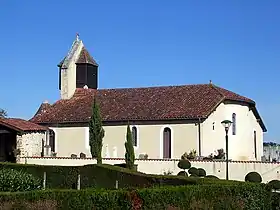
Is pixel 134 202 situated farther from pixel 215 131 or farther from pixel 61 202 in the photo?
pixel 215 131

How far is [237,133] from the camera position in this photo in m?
49.4

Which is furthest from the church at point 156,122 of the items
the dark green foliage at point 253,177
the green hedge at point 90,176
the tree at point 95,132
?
the green hedge at point 90,176

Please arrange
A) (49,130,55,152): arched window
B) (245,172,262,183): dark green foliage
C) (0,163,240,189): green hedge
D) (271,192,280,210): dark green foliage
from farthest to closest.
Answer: (49,130,55,152): arched window
(245,172,262,183): dark green foliage
(0,163,240,189): green hedge
(271,192,280,210): dark green foliage

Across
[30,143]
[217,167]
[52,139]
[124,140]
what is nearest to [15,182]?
[217,167]

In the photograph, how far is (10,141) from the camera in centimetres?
4638

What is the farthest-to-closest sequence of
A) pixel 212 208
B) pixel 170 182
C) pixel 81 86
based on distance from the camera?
1. pixel 81 86
2. pixel 170 182
3. pixel 212 208

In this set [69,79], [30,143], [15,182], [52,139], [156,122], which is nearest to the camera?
[15,182]

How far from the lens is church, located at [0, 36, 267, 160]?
46031mm

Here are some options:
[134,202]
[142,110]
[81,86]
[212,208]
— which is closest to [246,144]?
[142,110]

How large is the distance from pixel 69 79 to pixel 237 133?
1784 cm

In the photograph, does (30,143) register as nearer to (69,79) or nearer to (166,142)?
(166,142)

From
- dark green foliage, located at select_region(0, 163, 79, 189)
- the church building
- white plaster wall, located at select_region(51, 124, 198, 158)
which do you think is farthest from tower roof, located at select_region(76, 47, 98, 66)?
dark green foliage, located at select_region(0, 163, 79, 189)

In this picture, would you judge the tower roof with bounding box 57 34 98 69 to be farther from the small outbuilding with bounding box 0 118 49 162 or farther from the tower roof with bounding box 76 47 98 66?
the small outbuilding with bounding box 0 118 49 162

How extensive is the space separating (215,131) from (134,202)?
2947 centimetres
